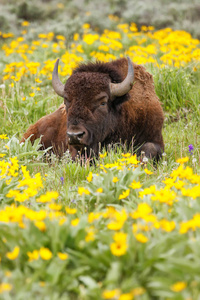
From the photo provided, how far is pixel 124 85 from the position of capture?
6043 mm

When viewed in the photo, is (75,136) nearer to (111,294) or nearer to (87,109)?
(87,109)

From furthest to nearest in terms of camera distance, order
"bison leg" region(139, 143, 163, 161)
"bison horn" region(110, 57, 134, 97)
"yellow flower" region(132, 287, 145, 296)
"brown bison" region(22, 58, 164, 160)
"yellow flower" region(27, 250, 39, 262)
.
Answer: "bison leg" region(139, 143, 163, 161) < "bison horn" region(110, 57, 134, 97) < "brown bison" region(22, 58, 164, 160) < "yellow flower" region(27, 250, 39, 262) < "yellow flower" region(132, 287, 145, 296)

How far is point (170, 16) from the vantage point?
17.3m

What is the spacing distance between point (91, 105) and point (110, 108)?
42 cm

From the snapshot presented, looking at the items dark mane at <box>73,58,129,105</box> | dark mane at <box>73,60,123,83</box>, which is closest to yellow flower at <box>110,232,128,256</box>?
dark mane at <box>73,58,129,105</box>

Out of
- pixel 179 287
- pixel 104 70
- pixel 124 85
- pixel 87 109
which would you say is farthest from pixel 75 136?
pixel 179 287

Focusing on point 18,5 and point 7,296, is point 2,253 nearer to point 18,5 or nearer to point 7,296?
point 7,296

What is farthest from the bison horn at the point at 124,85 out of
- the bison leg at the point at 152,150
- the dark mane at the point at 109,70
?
the bison leg at the point at 152,150

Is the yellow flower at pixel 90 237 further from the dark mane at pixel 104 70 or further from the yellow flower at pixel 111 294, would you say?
the dark mane at pixel 104 70

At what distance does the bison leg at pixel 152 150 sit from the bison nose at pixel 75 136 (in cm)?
105

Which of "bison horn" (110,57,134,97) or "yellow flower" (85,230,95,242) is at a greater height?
"yellow flower" (85,230,95,242)

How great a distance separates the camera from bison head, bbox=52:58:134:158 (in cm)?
570

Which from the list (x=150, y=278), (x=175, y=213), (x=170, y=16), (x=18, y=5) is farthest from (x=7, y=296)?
(x=18, y=5)

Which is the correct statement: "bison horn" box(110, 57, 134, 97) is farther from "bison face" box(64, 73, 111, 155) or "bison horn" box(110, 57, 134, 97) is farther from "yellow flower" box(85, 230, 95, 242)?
"yellow flower" box(85, 230, 95, 242)
